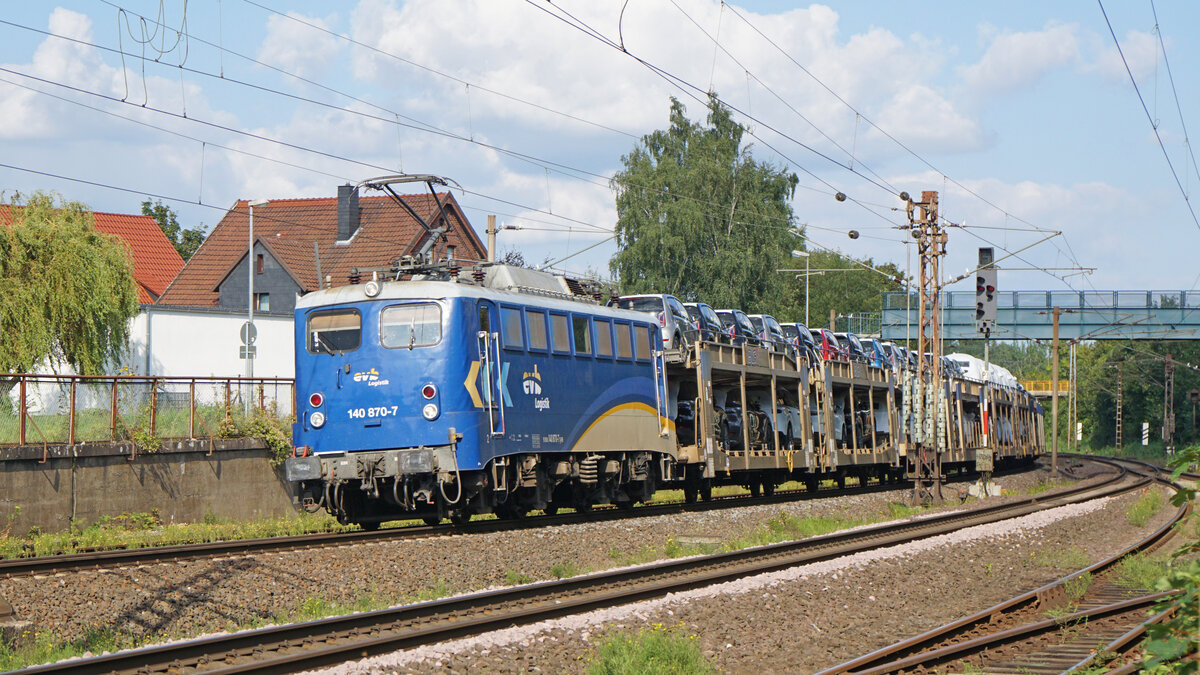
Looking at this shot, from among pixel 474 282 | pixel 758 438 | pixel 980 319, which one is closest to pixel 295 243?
pixel 980 319

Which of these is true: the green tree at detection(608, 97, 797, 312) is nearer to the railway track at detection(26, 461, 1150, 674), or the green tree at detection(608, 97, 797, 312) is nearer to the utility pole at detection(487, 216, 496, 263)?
the utility pole at detection(487, 216, 496, 263)

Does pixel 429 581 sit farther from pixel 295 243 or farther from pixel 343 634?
pixel 295 243

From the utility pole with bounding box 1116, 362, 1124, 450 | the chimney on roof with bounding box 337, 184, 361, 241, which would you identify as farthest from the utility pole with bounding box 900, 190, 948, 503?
the utility pole with bounding box 1116, 362, 1124, 450

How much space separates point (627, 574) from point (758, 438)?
14.1 m

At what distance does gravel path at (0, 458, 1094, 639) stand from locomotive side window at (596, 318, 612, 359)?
3354 mm

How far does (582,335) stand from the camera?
20266mm

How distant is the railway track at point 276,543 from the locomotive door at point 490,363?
1640 mm

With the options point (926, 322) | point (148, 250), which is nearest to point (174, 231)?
point (148, 250)

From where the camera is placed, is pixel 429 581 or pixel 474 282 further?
pixel 474 282

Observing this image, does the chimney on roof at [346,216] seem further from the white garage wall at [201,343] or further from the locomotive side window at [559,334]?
the locomotive side window at [559,334]

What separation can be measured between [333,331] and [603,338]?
4800 mm

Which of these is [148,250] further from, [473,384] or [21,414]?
[473,384]

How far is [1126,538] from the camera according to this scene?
2181cm

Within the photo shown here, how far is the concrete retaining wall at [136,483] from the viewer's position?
19.2 meters
